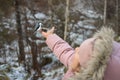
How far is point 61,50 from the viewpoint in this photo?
2588 millimetres

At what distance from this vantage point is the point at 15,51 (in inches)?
350

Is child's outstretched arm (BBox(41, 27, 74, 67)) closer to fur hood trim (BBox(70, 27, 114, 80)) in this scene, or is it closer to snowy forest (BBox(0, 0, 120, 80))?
fur hood trim (BBox(70, 27, 114, 80))

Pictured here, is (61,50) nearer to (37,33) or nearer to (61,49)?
(61,49)

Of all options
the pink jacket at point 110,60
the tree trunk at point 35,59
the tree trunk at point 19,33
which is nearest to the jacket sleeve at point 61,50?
the pink jacket at point 110,60

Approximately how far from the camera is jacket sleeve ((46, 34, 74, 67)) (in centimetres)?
248

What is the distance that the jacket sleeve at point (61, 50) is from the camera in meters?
2.48

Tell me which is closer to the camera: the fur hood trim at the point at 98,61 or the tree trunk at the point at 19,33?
the fur hood trim at the point at 98,61

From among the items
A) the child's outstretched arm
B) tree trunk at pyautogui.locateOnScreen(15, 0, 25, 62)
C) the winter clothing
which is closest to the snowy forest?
tree trunk at pyautogui.locateOnScreen(15, 0, 25, 62)

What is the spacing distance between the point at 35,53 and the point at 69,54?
18.7 feet

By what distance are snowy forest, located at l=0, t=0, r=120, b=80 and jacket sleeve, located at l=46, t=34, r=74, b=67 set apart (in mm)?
4298

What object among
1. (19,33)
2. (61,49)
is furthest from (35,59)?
(61,49)

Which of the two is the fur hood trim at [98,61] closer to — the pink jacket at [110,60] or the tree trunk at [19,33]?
the pink jacket at [110,60]

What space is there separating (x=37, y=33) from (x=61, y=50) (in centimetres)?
662

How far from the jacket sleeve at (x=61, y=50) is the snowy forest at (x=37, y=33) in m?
4.30
